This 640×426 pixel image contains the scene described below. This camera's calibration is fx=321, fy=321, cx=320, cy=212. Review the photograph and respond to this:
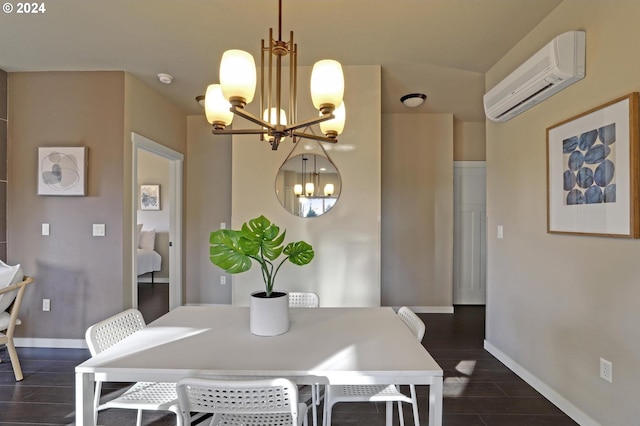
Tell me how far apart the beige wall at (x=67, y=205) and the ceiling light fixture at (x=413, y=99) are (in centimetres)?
287

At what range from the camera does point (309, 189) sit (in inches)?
117

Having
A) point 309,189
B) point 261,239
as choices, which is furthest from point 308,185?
point 261,239

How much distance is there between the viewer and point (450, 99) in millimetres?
3668

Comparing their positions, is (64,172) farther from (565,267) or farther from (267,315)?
(565,267)

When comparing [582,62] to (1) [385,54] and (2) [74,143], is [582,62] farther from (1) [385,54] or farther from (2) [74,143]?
(2) [74,143]

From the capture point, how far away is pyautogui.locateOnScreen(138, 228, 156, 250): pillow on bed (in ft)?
19.4

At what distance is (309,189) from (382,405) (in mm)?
1789

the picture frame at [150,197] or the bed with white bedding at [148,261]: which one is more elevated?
the picture frame at [150,197]

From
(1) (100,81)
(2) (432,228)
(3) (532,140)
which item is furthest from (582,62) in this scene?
(1) (100,81)

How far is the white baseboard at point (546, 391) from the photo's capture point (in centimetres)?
186

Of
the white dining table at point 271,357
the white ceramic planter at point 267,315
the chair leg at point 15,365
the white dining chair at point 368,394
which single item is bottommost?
the chair leg at point 15,365

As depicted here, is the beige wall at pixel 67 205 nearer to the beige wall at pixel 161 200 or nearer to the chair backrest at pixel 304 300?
the chair backrest at pixel 304 300

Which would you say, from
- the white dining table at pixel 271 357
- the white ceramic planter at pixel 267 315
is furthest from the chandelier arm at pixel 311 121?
the white dining table at pixel 271 357

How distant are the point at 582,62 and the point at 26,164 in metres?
4.46
